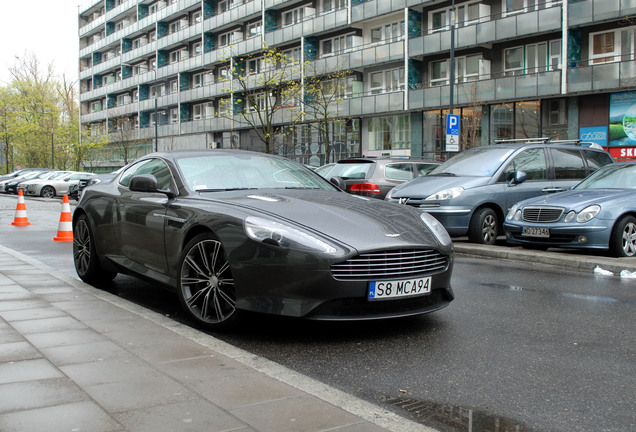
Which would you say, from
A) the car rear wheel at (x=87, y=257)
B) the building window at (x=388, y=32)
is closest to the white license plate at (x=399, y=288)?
the car rear wheel at (x=87, y=257)

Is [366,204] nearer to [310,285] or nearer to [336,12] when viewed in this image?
[310,285]

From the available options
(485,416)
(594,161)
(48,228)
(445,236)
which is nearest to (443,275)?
(445,236)

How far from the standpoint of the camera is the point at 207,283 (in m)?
4.80

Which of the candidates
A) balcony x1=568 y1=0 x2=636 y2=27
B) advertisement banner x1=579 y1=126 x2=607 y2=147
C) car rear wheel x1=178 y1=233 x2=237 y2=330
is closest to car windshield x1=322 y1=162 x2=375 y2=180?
car rear wheel x1=178 y1=233 x2=237 y2=330

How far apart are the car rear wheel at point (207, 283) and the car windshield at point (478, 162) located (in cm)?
711

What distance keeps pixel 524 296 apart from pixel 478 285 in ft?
2.23

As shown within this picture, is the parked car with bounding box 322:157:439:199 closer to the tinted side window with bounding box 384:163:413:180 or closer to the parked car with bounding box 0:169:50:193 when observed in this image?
the tinted side window with bounding box 384:163:413:180

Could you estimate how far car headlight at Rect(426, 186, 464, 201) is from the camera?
10.5 meters

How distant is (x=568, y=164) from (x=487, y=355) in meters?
8.31

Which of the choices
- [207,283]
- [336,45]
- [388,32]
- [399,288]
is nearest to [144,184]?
[207,283]

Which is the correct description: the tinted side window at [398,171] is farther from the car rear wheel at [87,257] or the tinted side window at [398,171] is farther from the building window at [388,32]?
the building window at [388,32]

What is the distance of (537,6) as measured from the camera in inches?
1143

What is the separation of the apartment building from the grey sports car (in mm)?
16875

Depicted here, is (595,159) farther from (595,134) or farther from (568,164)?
(595,134)
